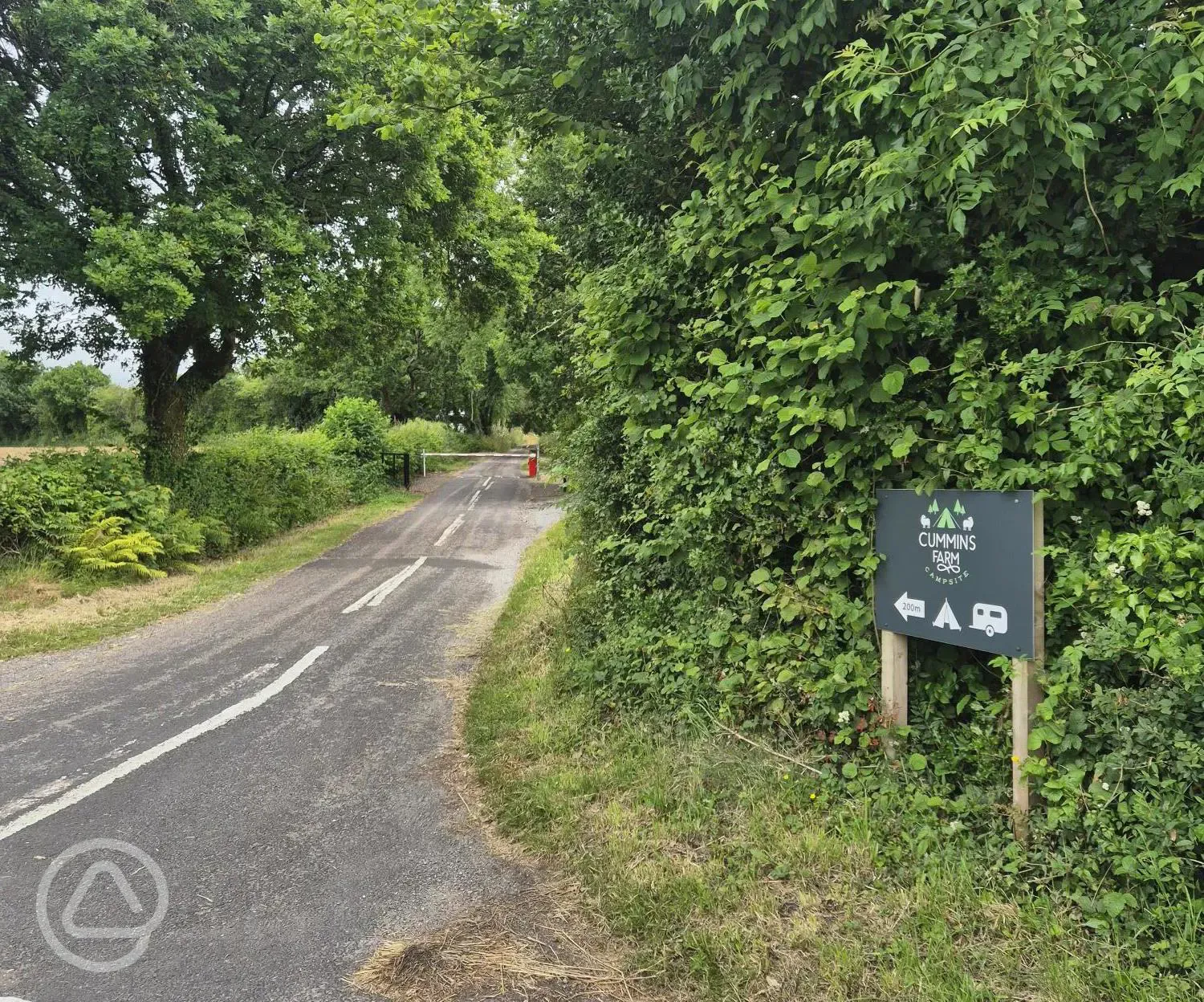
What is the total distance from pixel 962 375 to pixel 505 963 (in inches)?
121

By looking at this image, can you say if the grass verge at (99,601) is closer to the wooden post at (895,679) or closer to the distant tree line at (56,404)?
the wooden post at (895,679)

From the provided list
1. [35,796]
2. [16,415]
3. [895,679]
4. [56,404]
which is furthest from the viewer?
[16,415]

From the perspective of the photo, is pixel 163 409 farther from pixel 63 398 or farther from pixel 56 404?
pixel 56 404

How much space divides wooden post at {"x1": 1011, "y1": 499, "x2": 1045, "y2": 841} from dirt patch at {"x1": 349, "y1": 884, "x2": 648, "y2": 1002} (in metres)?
1.64

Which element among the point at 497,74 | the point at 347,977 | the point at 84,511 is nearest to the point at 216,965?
the point at 347,977

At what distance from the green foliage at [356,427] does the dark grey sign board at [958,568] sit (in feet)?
79.8

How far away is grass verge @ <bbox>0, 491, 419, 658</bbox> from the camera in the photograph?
27.0 feet

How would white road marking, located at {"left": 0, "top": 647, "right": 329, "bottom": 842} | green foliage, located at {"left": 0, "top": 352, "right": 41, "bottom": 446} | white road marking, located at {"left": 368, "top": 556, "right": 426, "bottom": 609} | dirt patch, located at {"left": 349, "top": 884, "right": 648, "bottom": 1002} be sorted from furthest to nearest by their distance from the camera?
green foliage, located at {"left": 0, "top": 352, "right": 41, "bottom": 446}, white road marking, located at {"left": 368, "top": 556, "right": 426, "bottom": 609}, white road marking, located at {"left": 0, "top": 647, "right": 329, "bottom": 842}, dirt patch, located at {"left": 349, "top": 884, "right": 648, "bottom": 1002}

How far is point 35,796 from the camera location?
4.33m

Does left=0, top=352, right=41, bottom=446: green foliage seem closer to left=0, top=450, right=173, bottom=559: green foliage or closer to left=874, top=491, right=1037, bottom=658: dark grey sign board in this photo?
left=0, top=450, right=173, bottom=559: green foliage

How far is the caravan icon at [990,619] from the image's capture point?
2920 mm

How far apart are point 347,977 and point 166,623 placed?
7.80m
